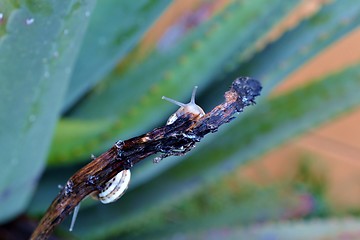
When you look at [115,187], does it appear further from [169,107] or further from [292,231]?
[292,231]

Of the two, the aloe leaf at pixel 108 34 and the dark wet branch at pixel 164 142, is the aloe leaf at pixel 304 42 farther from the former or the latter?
the dark wet branch at pixel 164 142

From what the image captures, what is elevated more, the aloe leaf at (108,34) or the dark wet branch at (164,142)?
the aloe leaf at (108,34)

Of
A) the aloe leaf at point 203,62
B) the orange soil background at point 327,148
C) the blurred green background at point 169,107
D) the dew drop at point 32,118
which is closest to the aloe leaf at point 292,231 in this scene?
the blurred green background at point 169,107

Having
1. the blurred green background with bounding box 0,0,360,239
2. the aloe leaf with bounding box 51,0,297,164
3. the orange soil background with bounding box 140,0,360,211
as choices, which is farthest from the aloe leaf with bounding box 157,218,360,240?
the orange soil background with bounding box 140,0,360,211

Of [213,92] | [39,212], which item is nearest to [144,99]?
[213,92]

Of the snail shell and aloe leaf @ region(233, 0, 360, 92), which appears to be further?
aloe leaf @ region(233, 0, 360, 92)

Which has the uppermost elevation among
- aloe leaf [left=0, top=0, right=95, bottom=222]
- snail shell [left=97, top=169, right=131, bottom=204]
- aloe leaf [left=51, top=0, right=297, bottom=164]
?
aloe leaf [left=51, top=0, right=297, bottom=164]

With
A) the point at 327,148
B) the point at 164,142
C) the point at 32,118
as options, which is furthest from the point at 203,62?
the point at 327,148

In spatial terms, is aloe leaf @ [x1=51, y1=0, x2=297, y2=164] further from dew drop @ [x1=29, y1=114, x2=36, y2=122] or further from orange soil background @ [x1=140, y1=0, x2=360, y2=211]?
orange soil background @ [x1=140, y1=0, x2=360, y2=211]
